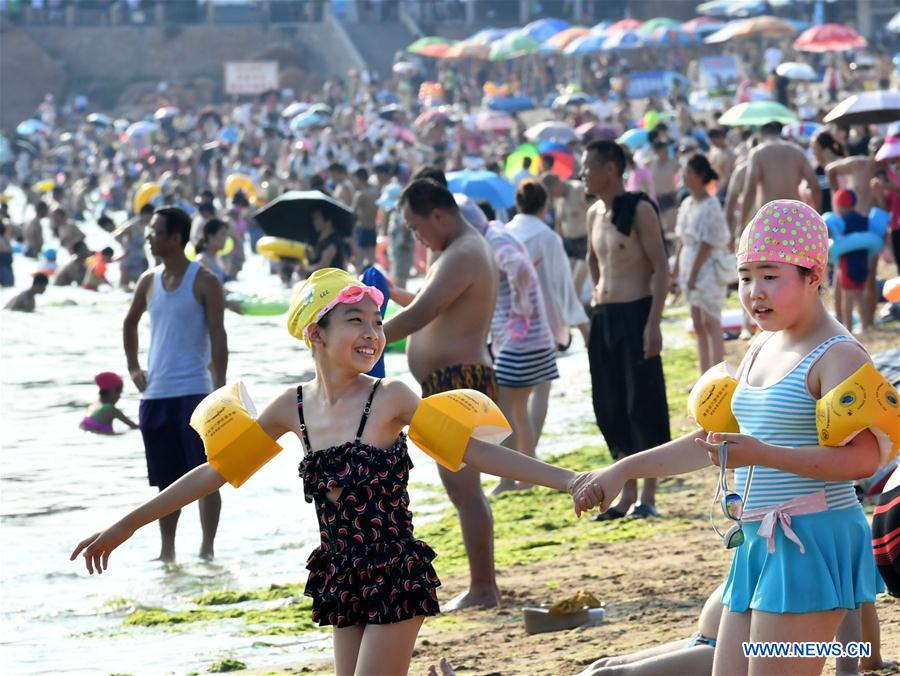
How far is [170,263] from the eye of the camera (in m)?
7.89

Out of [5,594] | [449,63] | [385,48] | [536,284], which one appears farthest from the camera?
[385,48]

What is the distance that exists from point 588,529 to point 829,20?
48.6 m

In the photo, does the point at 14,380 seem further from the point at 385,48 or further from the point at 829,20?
the point at 385,48

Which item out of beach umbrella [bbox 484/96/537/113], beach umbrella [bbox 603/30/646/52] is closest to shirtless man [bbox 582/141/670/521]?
beach umbrella [bbox 484/96/537/113]

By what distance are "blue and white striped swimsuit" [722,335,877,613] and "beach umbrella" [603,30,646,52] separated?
3775 centimetres

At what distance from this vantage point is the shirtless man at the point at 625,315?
7.88 m

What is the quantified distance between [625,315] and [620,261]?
0.91 feet

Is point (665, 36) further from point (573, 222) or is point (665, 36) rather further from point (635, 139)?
point (573, 222)

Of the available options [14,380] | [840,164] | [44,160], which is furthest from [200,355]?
[44,160]

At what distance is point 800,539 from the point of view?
3518mm

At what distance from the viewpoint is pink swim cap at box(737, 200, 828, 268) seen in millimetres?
3582

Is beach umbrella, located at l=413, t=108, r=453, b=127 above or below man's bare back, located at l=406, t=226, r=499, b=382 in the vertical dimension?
above

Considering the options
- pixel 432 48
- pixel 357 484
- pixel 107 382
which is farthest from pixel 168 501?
pixel 432 48

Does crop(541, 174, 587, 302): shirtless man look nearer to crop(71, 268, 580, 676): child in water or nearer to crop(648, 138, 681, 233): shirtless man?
crop(648, 138, 681, 233): shirtless man
